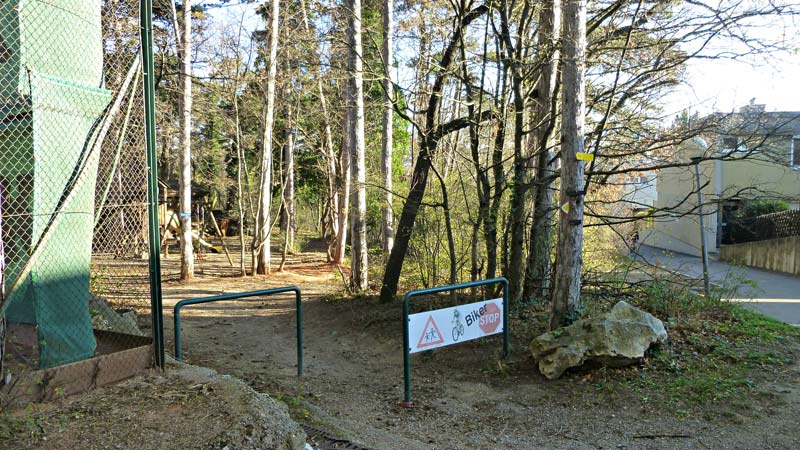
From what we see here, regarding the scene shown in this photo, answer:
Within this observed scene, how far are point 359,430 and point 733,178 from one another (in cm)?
2645

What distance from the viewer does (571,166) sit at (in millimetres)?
6574

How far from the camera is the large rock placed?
19.6 feet

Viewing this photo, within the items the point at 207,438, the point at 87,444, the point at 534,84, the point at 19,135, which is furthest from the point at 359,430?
the point at 534,84

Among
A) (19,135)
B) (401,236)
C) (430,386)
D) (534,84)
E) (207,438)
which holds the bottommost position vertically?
(430,386)

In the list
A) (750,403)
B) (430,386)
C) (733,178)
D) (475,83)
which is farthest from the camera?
(733,178)

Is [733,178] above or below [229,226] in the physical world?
above

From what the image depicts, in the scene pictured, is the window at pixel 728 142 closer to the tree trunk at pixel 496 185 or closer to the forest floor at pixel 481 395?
the forest floor at pixel 481 395

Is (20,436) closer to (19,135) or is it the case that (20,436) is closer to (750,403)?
(19,135)

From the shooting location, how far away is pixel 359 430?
477 centimetres

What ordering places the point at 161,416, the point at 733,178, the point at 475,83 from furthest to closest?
1. the point at 733,178
2. the point at 475,83
3. the point at 161,416

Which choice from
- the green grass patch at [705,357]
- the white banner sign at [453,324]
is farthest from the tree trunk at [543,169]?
the white banner sign at [453,324]

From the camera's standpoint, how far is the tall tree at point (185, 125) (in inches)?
557

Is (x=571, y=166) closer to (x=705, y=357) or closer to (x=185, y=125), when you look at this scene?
(x=705, y=357)

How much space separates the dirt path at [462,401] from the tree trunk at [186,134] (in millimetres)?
6390
